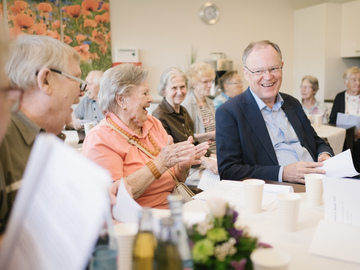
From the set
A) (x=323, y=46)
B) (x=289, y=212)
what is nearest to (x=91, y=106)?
(x=289, y=212)

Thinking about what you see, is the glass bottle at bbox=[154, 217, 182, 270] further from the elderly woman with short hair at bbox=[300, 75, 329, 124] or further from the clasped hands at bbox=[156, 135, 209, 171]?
the elderly woman with short hair at bbox=[300, 75, 329, 124]

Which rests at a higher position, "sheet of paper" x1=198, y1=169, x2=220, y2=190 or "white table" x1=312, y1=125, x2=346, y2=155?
"white table" x1=312, y1=125, x2=346, y2=155

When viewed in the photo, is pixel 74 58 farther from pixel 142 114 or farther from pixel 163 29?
pixel 163 29

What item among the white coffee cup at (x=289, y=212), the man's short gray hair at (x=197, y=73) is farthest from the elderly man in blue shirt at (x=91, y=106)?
the white coffee cup at (x=289, y=212)

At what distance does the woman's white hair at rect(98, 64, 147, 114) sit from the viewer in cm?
183

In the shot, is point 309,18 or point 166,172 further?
point 309,18

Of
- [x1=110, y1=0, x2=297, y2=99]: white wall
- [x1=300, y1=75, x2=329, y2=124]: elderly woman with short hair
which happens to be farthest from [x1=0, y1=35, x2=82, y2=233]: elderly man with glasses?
[x1=110, y1=0, x2=297, y2=99]: white wall

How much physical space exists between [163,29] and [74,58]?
439 centimetres

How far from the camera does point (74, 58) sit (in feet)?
4.42

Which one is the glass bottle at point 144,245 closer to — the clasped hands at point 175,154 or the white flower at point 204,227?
the white flower at point 204,227

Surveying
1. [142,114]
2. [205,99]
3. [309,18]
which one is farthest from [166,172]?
[309,18]

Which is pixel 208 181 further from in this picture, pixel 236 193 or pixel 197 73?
pixel 197 73

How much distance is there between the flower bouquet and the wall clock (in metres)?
5.52

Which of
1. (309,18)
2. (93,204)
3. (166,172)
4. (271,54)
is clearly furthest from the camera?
(309,18)
